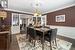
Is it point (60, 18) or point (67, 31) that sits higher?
point (60, 18)

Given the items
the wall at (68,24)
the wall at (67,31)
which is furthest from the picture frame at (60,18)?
the wall at (67,31)

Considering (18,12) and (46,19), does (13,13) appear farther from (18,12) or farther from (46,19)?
(46,19)

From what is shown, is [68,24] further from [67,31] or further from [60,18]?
[60,18]

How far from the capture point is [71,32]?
612cm

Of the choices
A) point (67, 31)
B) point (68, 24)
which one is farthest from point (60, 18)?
point (67, 31)

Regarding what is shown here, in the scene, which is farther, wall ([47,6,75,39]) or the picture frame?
the picture frame

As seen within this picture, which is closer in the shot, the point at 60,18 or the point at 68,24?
the point at 68,24

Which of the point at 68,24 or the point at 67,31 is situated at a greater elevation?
the point at 68,24

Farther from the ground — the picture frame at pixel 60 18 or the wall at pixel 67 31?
the picture frame at pixel 60 18

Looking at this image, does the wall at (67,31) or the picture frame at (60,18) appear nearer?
the wall at (67,31)

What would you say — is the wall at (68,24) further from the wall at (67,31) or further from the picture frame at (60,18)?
the picture frame at (60,18)

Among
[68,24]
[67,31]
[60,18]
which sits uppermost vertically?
[60,18]

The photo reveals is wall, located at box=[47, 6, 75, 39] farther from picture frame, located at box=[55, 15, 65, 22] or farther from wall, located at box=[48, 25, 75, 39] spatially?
picture frame, located at box=[55, 15, 65, 22]

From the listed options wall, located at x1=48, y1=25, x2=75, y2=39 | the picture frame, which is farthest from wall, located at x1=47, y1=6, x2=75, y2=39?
the picture frame
